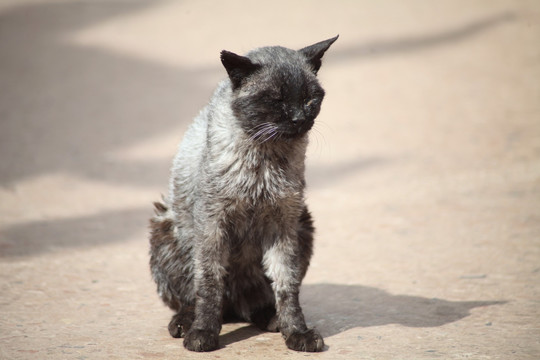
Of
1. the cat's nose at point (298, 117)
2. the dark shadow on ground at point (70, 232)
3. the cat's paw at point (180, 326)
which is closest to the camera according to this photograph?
the cat's nose at point (298, 117)

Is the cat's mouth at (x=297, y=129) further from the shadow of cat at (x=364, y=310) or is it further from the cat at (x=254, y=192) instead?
the shadow of cat at (x=364, y=310)

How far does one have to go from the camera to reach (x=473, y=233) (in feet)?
22.9

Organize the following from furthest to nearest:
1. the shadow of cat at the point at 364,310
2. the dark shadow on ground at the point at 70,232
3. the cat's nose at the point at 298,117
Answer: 1. the dark shadow on ground at the point at 70,232
2. the shadow of cat at the point at 364,310
3. the cat's nose at the point at 298,117

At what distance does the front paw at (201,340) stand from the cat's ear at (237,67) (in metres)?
1.53

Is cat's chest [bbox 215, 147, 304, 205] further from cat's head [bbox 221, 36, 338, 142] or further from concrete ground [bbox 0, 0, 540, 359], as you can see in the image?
concrete ground [bbox 0, 0, 540, 359]

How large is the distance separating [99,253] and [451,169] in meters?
4.90

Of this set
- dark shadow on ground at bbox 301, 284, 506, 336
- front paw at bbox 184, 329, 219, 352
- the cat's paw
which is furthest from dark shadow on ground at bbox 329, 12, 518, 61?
front paw at bbox 184, 329, 219, 352

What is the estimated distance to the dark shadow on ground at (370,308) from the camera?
4.71 meters

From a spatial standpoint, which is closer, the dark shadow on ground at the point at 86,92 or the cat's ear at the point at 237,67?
the cat's ear at the point at 237,67

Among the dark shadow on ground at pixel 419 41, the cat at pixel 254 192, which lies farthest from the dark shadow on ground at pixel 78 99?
the cat at pixel 254 192

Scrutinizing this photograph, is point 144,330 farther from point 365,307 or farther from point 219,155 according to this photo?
point 365,307

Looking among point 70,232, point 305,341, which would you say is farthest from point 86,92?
point 305,341

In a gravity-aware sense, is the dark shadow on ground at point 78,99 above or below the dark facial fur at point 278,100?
above

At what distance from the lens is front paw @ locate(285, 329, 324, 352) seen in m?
4.12
